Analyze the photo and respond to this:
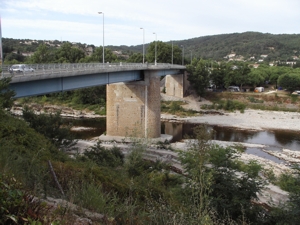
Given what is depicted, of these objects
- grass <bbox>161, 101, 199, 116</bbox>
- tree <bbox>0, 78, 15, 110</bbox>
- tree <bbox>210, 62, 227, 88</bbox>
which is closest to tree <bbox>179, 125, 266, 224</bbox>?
tree <bbox>0, 78, 15, 110</bbox>

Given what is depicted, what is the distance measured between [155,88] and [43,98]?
30.9 meters

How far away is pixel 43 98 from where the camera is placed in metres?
58.6

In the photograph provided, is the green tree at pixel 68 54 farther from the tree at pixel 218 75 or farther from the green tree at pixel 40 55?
the tree at pixel 218 75

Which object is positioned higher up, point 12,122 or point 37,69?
point 37,69

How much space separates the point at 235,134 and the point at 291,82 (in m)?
26.6

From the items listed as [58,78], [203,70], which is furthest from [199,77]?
[58,78]

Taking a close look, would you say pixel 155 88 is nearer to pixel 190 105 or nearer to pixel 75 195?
pixel 190 105

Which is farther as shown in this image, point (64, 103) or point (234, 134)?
point (64, 103)

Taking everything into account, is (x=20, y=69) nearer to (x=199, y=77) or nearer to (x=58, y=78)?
(x=58, y=78)

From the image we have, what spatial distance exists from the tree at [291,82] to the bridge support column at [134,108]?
33907mm

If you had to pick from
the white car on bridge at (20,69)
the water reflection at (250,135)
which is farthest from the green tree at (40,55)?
the white car on bridge at (20,69)

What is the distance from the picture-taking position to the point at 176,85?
59094 mm

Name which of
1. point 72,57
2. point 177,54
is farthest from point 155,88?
point 72,57

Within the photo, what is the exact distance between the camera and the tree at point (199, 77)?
189 feet
